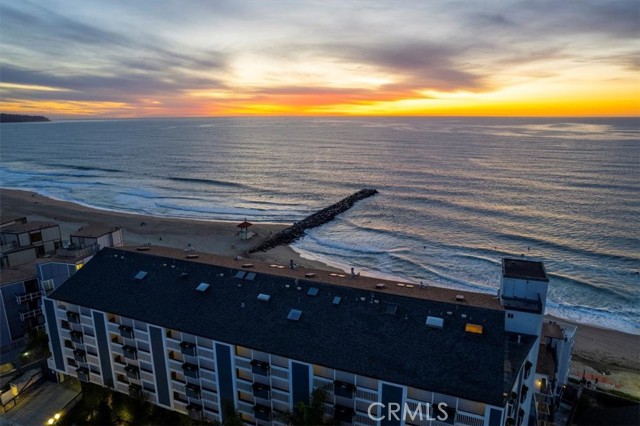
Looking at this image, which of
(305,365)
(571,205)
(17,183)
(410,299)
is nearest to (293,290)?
(305,365)

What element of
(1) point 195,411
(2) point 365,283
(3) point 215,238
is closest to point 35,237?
(1) point 195,411

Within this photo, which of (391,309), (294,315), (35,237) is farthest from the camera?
(35,237)

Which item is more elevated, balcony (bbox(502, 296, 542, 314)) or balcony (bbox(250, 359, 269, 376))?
balcony (bbox(502, 296, 542, 314))

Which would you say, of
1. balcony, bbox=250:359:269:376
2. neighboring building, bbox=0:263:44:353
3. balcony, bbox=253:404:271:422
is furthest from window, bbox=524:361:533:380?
neighboring building, bbox=0:263:44:353

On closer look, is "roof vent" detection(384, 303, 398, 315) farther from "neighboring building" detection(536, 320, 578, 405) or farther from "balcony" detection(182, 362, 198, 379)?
"balcony" detection(182, 362, 198, 379)

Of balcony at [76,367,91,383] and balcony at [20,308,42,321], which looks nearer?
balcony at [76,367,91,383]

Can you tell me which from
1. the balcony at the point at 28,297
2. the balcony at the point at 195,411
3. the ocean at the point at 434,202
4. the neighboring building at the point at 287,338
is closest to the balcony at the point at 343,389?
the neighboring building at the point at 287,338

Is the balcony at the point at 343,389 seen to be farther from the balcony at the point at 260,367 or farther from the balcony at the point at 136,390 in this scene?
the balcony at the point at 136,390

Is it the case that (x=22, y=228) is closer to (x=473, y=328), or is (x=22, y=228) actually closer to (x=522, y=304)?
(x=473, y=328)
